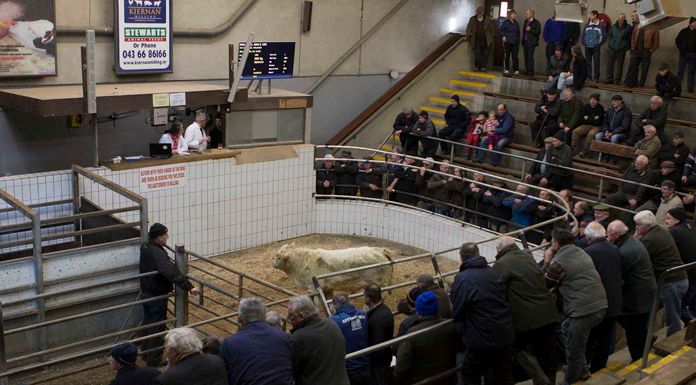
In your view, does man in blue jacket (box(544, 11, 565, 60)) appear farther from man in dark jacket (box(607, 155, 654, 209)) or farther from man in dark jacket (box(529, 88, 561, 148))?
man in dark jacket (box(607, 155, 654, 209))

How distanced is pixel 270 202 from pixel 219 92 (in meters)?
2.29

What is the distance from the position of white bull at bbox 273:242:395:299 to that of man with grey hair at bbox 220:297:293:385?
19.0 feet

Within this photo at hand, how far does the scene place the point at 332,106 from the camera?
21.2 m

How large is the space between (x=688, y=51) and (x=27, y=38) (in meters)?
14.1

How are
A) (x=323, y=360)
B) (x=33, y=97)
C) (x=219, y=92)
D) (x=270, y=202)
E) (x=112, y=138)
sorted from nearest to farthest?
(x=323, y=360) → (x=33, y=97) → (x=219, y=92) → (x=270, y=202) → (x=112, y=138)

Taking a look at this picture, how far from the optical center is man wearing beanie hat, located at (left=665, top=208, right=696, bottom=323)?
32.8ft

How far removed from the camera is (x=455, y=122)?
19.4m

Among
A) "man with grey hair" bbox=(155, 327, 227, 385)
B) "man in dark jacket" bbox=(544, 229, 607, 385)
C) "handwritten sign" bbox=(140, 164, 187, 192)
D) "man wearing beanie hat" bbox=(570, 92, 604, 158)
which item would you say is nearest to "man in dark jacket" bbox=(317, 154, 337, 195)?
"handwritten sign" bbox=(140, 164, 187, 192)

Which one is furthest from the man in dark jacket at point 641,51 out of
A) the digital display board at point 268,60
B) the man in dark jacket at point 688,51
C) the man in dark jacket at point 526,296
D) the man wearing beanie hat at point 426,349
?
the man wearing beanie hat at point 426,349

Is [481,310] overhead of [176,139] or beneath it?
beneath

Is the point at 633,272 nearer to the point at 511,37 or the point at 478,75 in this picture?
the point at 511,37

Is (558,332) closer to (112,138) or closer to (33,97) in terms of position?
(33,97)

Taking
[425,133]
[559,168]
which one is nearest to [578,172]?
[559,168]

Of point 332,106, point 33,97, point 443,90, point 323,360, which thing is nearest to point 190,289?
point 323,360
